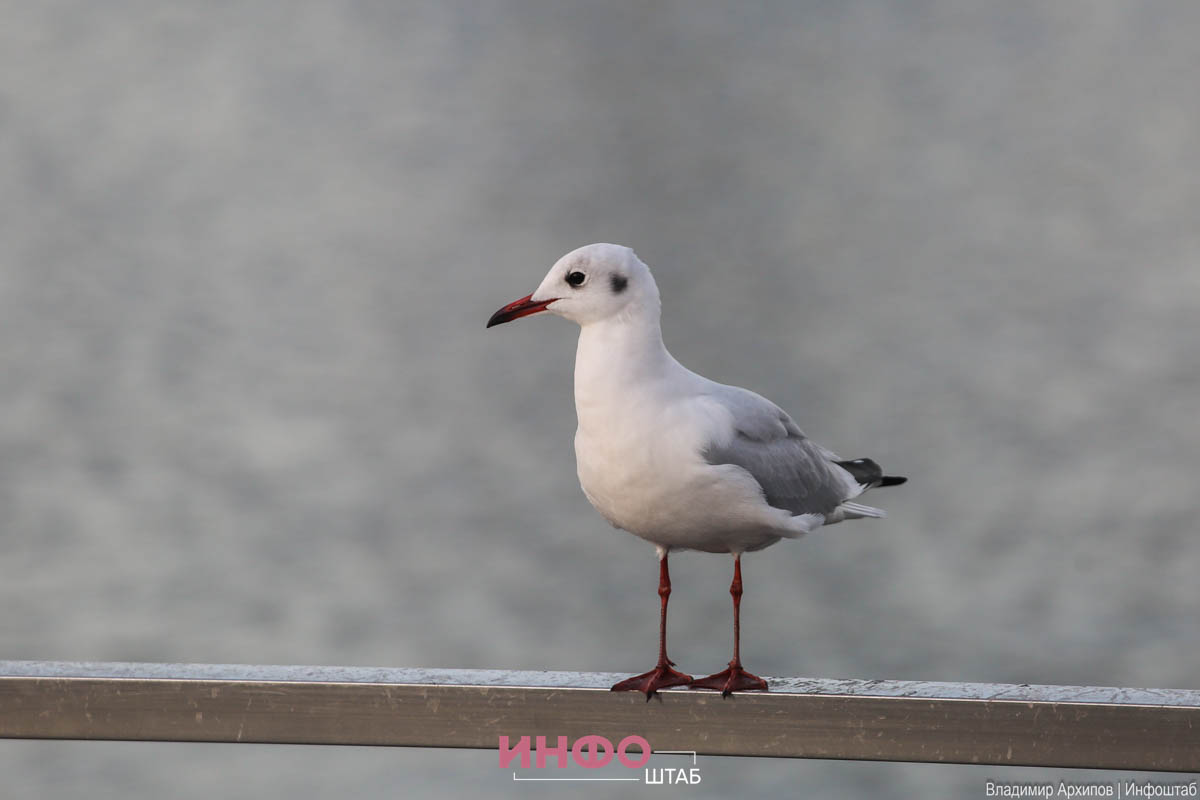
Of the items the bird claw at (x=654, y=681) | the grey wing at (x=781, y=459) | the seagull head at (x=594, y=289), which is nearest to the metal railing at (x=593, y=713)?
the bird claw at (x=654, y=681)

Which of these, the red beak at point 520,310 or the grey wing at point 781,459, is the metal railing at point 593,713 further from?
the red beak at point 520,310

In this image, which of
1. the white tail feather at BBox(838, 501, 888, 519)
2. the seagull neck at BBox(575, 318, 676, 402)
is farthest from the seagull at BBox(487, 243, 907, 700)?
the white tail feather at BBox(838, 501, 888, 519)

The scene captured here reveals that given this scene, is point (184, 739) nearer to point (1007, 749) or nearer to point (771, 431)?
point (771, 431)

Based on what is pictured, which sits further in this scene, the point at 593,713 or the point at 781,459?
the point at 781,459

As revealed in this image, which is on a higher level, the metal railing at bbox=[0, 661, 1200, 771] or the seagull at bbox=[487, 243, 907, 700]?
the seagull at bbox=[487, 243, 907, 700]

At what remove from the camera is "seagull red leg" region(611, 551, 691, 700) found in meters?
2.12

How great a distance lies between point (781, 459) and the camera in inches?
89.8

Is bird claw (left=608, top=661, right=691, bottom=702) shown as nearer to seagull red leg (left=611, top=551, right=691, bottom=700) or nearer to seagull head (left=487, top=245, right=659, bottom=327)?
seagull red leg (left=611, top=551, right=691, bottom=700)

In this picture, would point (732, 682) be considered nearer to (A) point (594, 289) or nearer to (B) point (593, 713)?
(B) point (593, 713)

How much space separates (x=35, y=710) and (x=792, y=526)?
119 cm

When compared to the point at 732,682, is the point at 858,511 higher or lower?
higher

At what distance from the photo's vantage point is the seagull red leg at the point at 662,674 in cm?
212

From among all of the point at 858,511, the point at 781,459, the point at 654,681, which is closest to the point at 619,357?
the point at 781,459

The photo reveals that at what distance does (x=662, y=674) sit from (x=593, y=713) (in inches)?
Answer: 5.9
